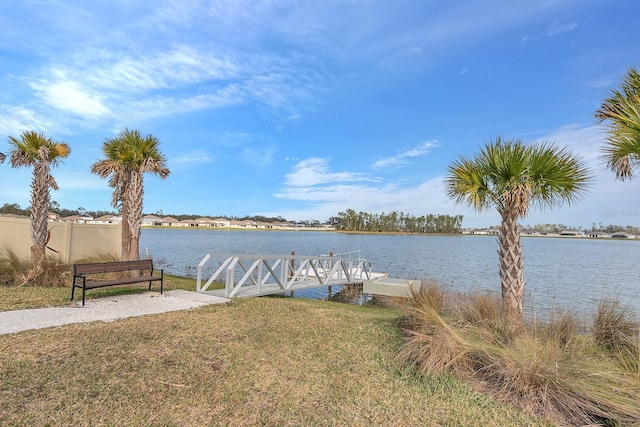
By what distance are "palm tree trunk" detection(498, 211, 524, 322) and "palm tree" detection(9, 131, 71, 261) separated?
515 inches

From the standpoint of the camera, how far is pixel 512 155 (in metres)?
6.69

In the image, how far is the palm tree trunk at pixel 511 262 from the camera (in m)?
6.64

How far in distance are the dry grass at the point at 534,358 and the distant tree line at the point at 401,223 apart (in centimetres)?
10820

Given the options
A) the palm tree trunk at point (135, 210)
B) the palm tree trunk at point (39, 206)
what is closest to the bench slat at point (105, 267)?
the palm tree trunk at point (135, 210)

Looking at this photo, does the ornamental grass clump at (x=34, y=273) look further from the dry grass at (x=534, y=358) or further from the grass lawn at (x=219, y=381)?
the dry grass at (x=534, y=358)

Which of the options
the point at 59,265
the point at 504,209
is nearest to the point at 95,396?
the point at 504,209

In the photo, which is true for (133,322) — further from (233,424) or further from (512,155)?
(512,155)

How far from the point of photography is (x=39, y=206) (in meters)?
11.4

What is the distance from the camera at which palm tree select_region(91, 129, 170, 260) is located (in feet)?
39.9

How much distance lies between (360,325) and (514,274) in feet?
10.2

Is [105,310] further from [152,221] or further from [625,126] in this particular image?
[152,221]

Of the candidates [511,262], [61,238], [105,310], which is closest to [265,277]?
[105,310]

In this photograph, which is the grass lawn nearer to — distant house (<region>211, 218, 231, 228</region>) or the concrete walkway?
the concrete walkway

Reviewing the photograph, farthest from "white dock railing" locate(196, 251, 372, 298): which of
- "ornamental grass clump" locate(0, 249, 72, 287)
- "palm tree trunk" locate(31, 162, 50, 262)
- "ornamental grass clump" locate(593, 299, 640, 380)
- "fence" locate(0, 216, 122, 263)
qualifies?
"ornamental grass clump" locate(593, 299, 640, 380)
